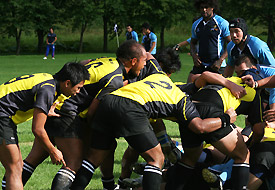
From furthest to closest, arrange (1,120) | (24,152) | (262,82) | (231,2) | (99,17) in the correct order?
(231,2), (99,17), (24,152), (262,82), (1,120)

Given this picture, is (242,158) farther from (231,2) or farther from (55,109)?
(231,2)

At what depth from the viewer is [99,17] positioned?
148ft

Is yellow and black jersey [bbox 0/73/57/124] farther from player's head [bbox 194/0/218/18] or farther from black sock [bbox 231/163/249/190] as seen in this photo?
player's head [bbox 194/0/218/18]

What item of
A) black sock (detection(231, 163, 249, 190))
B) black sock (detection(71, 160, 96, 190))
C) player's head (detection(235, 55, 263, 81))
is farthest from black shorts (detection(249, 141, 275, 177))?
black sock (detection(71, 160, 96, 190))

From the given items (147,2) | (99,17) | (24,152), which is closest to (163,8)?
(147,2)

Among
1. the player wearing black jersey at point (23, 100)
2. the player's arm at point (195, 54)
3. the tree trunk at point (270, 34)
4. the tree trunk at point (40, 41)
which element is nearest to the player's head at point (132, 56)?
the player wearing black jersey at point (23, 100)

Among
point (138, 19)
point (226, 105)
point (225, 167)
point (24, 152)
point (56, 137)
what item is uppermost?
point (226, 105)

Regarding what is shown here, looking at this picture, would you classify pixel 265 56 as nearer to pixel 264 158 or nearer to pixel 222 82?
pixel 222 82

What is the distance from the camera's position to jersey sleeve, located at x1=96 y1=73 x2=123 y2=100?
4738mm

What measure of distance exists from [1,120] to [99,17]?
41.3 m

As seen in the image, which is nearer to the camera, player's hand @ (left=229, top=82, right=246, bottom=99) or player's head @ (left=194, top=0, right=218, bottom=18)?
player's hand @ (left=229, top=82, right=246, bottom=99)

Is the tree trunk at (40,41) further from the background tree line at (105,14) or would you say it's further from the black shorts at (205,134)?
the black shorts at (205,134)

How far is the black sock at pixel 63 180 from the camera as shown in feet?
15.2

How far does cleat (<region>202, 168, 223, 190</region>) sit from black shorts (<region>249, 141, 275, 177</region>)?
429 mm
